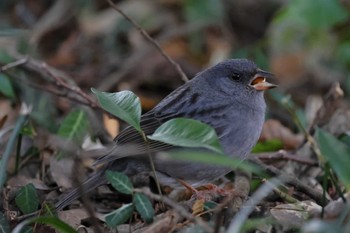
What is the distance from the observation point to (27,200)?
385 centimetres

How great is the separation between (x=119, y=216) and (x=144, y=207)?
0.12 meters

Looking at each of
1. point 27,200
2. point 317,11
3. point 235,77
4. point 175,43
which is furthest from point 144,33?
point 175,43

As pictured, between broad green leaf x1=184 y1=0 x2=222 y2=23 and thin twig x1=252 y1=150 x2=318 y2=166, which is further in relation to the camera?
broad green leaf x1=184 y1=0 x2=222 y2=23

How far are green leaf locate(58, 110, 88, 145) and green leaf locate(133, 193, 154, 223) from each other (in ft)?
3.04

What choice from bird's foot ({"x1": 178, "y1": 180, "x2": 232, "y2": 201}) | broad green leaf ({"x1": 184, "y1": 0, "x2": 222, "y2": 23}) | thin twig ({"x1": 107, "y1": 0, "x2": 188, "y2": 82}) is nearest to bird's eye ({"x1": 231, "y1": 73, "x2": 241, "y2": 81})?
thin twig ({"x1": 107, "y1": 0, "x2": 188, "y2": 82})

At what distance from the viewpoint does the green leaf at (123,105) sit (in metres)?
3.24

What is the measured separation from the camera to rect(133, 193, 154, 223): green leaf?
369cm

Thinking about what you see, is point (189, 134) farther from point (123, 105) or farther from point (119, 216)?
point (119, 216)

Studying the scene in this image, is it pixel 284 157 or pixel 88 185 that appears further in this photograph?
pixel 284 157

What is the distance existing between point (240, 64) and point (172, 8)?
3.57 m

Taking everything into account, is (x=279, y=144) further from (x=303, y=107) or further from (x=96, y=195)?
(x=303, y=107)

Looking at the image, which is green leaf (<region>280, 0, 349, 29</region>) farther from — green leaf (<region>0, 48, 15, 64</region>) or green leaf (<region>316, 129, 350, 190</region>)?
green leaf (<region>316, 129, 350, 190</region>)

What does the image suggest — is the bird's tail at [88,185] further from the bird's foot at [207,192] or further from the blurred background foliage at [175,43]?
the blurred background foliage at [175,43]

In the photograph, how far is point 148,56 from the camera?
707 cm
